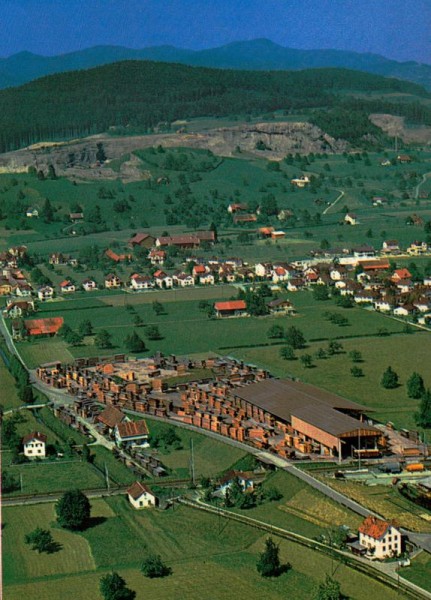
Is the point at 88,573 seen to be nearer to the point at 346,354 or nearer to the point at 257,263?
the point at 346,354

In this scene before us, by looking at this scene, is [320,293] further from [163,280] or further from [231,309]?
[163,280]

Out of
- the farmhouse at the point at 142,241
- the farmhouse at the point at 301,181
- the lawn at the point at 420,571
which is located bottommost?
the lawn at the point at 420,571

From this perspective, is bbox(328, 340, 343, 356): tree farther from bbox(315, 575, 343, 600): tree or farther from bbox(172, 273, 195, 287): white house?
bbox(315, 575, 343, 600): tree

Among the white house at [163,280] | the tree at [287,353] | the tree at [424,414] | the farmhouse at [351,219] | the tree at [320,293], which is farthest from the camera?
the farmhouse at [351,219]

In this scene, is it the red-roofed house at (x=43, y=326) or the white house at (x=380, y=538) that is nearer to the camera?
the white house at (x=380, y=538)

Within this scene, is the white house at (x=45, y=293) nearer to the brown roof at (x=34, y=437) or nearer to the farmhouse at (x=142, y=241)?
the farmhouse at (x=142, y=241)

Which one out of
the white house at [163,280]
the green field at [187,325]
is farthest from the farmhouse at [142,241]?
the green field at [187,325]

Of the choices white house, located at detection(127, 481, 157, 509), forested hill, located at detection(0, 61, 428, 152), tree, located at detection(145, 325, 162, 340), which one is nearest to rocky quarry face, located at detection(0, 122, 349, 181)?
forested hill, located at detection(0, 61, 428, 152)
